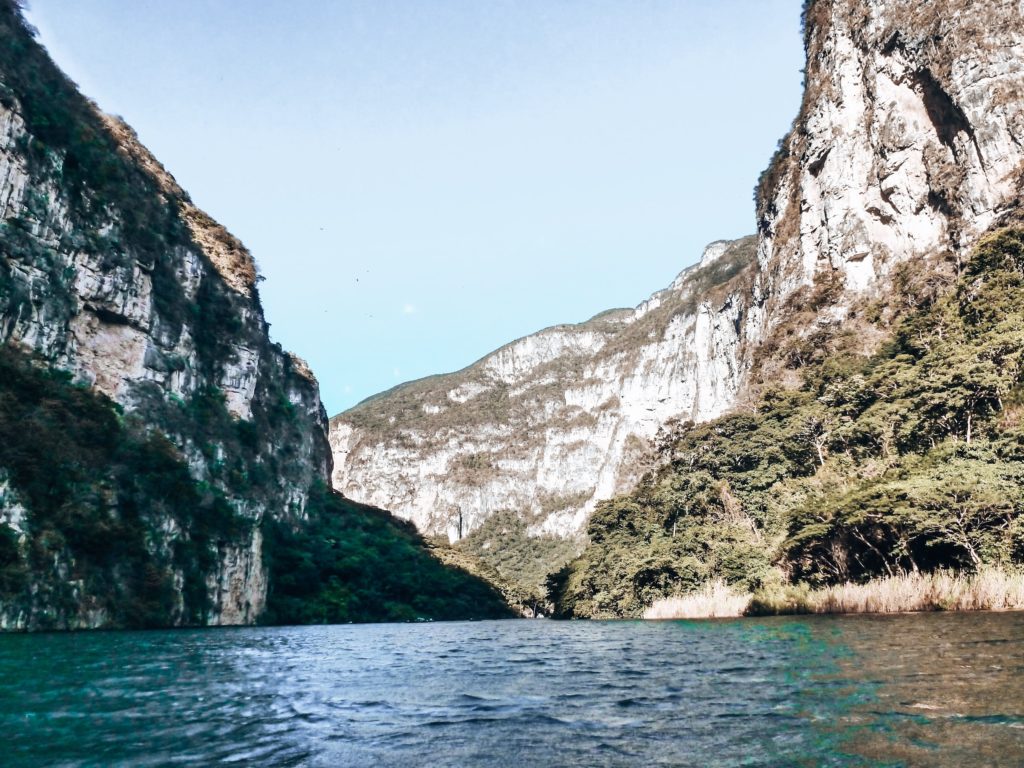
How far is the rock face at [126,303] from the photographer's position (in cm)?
4762

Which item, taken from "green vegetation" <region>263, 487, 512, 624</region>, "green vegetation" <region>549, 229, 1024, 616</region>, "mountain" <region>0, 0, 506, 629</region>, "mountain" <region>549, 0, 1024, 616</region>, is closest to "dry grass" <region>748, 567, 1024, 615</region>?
"mountain" <region>549, 0, 1024, 616</region>

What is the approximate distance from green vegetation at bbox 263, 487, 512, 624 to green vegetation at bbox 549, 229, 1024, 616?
24.7 m

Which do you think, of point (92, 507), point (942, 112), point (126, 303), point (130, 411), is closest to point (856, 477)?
point (942, 112)

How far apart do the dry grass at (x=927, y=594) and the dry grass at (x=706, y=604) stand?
6119mm

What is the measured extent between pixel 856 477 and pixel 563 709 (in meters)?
38.9

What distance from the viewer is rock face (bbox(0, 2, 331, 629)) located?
156 ft

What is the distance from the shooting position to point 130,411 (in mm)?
56875

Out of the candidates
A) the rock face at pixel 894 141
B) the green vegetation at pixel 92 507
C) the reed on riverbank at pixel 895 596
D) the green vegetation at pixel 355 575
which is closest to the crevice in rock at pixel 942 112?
the rock face at pixel 894 141

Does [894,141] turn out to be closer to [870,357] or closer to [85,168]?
[870,357]

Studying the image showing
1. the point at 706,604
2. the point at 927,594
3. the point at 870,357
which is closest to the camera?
the point at 927,594

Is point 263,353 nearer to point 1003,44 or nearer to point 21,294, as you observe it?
point 21,294

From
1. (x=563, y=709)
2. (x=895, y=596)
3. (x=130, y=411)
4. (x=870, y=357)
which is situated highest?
(x=870, y=357)

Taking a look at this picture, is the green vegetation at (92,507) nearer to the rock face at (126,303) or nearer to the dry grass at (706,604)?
the rock face at (126,303)

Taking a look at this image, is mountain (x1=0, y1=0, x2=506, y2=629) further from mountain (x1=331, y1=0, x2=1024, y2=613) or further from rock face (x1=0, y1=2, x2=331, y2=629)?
mountain (x1=331, y1=0, x2=1024, y2=613)
